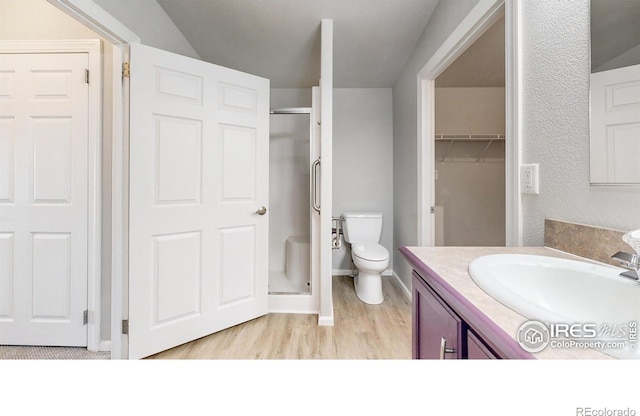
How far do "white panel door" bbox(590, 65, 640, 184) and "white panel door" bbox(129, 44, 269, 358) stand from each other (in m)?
1.72

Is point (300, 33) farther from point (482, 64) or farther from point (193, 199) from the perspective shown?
point (482, 64)

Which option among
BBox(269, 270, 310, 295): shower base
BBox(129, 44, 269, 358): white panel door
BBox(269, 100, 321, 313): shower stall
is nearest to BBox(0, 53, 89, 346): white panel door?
BBox(129, 44, 269, 358): white panel door

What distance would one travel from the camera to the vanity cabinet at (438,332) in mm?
509

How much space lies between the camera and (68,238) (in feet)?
5.02

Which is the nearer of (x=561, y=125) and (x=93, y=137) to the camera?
(x=561, y=125)

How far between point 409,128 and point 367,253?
50.2 inches

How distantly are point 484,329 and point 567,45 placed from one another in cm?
101

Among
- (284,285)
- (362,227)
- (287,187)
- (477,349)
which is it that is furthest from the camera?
(287,187)

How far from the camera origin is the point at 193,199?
1.59m

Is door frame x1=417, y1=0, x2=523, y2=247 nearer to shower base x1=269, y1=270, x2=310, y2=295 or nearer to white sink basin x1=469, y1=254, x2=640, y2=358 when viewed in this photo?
white sink basin x1=469, y1=254, x2=640, y2=358

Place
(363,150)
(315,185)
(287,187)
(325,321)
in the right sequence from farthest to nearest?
(363,150), (287,187), (315,185), (325,321)

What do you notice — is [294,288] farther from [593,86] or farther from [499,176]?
[499,176]

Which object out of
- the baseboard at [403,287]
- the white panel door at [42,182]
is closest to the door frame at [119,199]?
the white panel door at [42,182]

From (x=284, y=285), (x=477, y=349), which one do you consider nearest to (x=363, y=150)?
(x=284, y=285)
